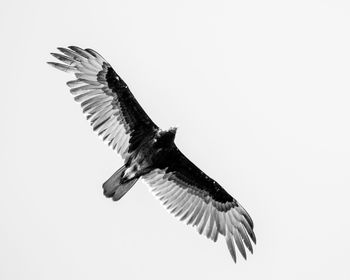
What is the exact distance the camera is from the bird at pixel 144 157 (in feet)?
44.0

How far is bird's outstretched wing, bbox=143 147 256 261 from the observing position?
14.0 meters

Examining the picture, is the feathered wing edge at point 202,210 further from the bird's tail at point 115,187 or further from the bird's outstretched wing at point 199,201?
the bird's tail at point 115,187

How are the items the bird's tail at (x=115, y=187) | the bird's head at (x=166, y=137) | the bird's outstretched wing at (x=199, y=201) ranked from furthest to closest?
the bird's outstretched wing at (x=199, y=201) → the bird's head at (x=166, y=137) → the bird's tail at (x=115, y=187)

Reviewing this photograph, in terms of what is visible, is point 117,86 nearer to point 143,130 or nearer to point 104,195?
point 143,130

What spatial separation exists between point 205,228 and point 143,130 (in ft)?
7.96

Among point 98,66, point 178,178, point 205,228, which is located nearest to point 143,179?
point 178,178

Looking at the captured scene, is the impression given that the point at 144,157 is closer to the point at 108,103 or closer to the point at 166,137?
the point at 166,137

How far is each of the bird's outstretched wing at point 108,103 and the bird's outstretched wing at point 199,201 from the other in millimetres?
866

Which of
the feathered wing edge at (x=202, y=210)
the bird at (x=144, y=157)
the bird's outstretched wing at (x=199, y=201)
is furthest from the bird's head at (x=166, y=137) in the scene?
the feathered wing edge at (x=202, y=210)

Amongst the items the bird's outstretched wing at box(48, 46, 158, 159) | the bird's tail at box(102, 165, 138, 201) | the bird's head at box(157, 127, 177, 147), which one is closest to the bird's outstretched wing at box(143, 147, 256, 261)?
the bird's head at box(157, 127, 177, 147)

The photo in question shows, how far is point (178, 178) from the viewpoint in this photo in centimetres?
1437

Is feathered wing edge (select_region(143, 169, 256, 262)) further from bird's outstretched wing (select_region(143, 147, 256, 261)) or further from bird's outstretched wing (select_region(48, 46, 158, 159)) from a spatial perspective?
bird's outstretched wing (select_region(48, 46, 158, 159))

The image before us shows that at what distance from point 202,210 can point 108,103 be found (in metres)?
2.98

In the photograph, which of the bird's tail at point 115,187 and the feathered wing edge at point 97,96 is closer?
the bird's tail at point 115,187
